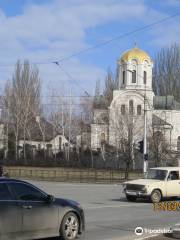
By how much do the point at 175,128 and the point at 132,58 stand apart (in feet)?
48.6

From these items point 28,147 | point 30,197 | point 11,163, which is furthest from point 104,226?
point 28,147

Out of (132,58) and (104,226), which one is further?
(132,58)

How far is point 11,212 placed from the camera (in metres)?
10.8

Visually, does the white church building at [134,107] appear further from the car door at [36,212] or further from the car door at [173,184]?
the car door at [36,212]

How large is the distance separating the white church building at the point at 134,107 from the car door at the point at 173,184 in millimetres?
63627

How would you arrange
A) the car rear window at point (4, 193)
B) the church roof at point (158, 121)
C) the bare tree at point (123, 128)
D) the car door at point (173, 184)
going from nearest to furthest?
1. the car rear window at point (4, 193)
2. the car door at point (173, 184)
3. the bare tree at point (123, 128)
4. the church roof at point (158, 121)

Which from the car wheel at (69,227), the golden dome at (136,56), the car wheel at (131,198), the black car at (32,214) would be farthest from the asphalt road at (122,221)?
the golden dome at (136,56)

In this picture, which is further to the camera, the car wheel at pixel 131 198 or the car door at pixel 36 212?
the car wheel at pixel 131 198

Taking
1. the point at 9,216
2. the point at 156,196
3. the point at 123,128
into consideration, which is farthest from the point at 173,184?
the point at 123,128

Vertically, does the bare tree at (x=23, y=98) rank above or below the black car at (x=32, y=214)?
above

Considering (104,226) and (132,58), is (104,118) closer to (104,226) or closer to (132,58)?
(132,58)

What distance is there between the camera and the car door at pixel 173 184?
84.3 ft

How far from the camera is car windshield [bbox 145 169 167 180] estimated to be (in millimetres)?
26156

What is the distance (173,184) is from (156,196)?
1151 mm
